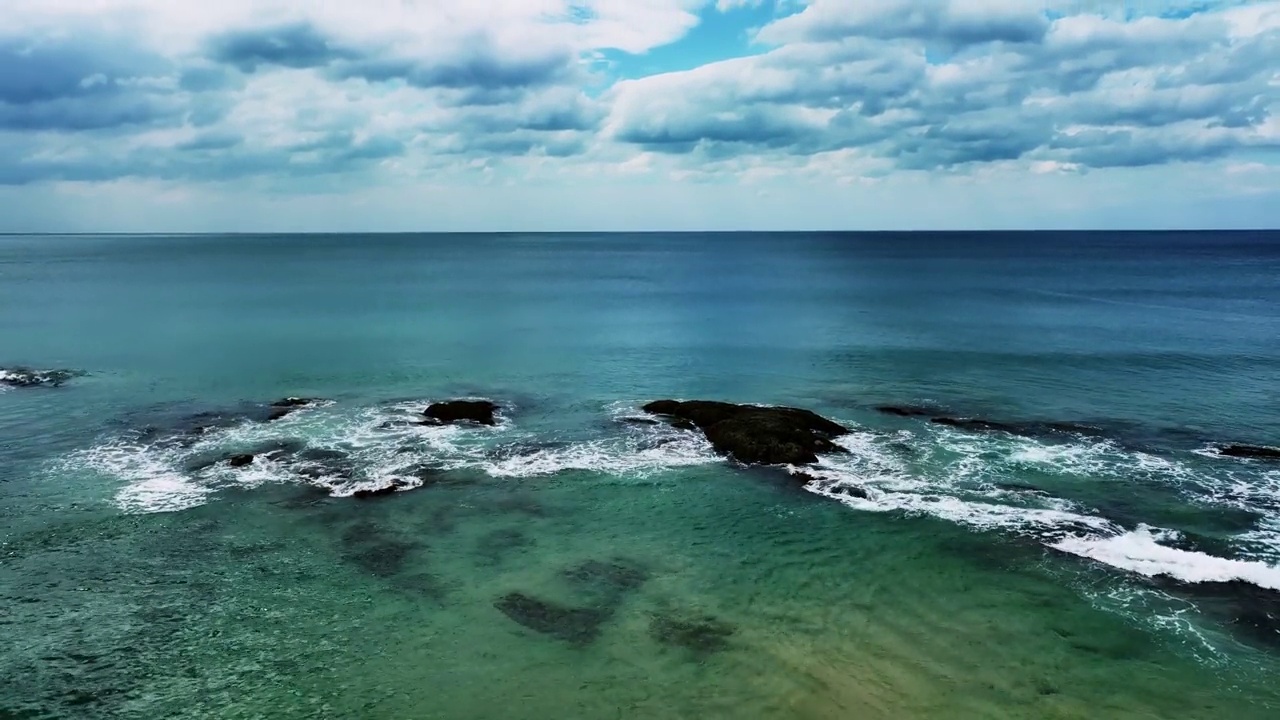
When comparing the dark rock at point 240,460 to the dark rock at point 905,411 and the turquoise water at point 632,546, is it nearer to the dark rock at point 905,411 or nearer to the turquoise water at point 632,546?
the turquoise water at point 632,546

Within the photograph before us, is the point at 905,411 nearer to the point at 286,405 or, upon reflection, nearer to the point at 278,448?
the point at 278,448

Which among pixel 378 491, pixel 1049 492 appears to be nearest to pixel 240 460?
pixel 378 491

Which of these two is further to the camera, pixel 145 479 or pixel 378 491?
pixel 145 479

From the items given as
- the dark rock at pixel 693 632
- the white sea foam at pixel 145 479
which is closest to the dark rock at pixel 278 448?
the white sea foam at pixel 145 479

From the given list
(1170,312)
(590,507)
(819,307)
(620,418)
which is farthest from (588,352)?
(1170,312)

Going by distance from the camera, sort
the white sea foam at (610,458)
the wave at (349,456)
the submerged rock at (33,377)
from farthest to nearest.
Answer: the submerged rock at (33,377)
the white sea foam at (610,458)
the wave at (349,456)

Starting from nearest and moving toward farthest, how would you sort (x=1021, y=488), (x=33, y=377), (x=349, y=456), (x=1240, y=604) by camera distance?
(x=1240, y=604) → (x=1021, y=488) → (x=349, y=456) → (x=33, y=377)

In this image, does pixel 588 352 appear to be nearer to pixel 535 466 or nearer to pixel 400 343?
pixel 400 343
